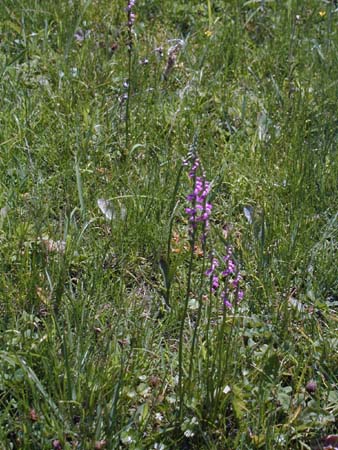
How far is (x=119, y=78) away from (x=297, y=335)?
1.86m

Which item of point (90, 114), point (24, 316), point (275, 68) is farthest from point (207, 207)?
point (275, 68)

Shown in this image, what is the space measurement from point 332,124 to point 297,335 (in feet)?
4.35

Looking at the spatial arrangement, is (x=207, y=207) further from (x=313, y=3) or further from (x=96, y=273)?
(x=313, y=3)

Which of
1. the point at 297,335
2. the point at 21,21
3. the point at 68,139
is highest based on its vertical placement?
the point at 21,21

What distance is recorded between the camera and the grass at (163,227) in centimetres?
233

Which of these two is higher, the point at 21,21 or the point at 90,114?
the point at 21,21

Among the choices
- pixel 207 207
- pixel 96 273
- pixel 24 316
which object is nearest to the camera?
pixel 207 207

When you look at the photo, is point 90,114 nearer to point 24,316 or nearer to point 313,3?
point 24,316

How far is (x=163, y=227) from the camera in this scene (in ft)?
10.0

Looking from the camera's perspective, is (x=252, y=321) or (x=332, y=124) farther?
(x=332, y=124)

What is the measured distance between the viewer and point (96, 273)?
9.09 feet

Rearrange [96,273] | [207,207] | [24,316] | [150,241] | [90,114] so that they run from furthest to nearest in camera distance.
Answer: [90,114], [150,241], [96,273], [24,316], [207,207]

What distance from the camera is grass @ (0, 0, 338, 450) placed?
2.33 m

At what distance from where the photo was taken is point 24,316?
2590 mm
